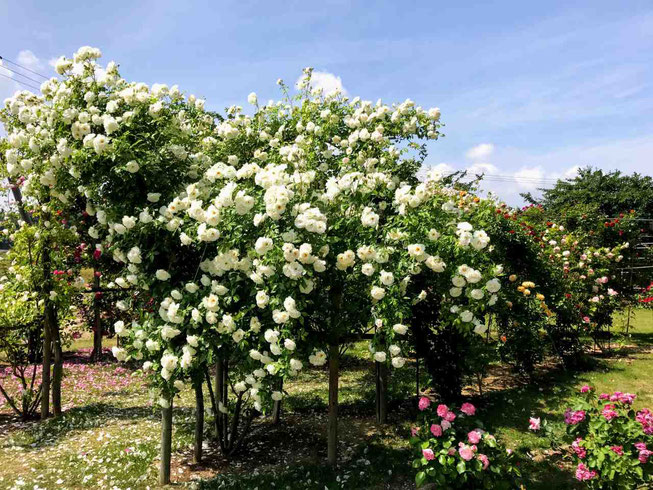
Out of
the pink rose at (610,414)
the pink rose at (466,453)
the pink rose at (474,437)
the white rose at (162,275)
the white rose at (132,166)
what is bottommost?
the pink rose at (466,453)

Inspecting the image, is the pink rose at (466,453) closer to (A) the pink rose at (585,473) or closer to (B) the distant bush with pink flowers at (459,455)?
(B) the distant bush with pink flowers at (459,455)

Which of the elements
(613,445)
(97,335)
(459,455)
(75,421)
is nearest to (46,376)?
(75,421)

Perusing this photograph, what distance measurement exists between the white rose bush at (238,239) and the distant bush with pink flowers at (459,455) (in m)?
0.64

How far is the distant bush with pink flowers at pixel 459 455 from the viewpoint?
355cm

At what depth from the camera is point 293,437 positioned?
5773 millimetres

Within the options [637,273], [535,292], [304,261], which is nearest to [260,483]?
[304,261]

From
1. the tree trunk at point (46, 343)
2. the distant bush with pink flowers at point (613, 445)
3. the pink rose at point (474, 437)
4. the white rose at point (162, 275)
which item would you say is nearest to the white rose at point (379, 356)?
the pink rose at point (474, 437)

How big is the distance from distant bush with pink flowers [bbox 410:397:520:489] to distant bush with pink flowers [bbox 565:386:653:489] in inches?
24.2

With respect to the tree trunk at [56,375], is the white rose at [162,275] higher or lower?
higher

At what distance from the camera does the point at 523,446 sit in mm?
5273

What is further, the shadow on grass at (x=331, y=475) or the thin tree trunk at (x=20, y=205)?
the thin tree trunk at (x=20, y=205)

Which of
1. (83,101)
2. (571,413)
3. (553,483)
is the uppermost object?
(83,101)

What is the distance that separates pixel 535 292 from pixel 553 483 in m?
4.18

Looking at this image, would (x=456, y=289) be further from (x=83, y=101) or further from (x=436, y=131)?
(x=83, y=101)
